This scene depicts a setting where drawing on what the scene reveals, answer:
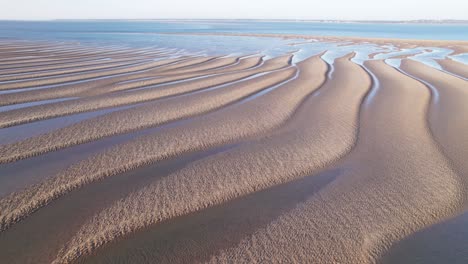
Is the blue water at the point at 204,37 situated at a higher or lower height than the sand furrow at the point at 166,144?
lower

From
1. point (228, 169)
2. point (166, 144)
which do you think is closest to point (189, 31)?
point (166, 144)

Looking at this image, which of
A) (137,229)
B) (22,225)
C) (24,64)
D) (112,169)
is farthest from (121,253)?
(24,64)

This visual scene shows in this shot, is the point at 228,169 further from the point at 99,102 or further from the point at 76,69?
the point at 76,69

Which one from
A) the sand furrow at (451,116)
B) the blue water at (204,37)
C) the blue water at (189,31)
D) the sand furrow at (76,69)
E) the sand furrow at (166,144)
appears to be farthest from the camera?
the blue water at (189,31)

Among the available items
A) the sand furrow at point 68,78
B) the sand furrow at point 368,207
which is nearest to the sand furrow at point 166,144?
the sand furrow at point 368,207

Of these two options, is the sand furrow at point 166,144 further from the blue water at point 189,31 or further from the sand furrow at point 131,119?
the blue water at point 189,31

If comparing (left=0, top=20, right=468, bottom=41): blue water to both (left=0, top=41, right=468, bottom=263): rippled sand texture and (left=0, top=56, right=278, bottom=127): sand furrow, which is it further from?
(left=0, top=41, right=468, bottom=263): rippled sand texture

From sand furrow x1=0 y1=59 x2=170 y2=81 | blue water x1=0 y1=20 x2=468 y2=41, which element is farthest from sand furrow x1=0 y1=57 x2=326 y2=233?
blue water x1=0 y1=20 x2=468 y2=41
